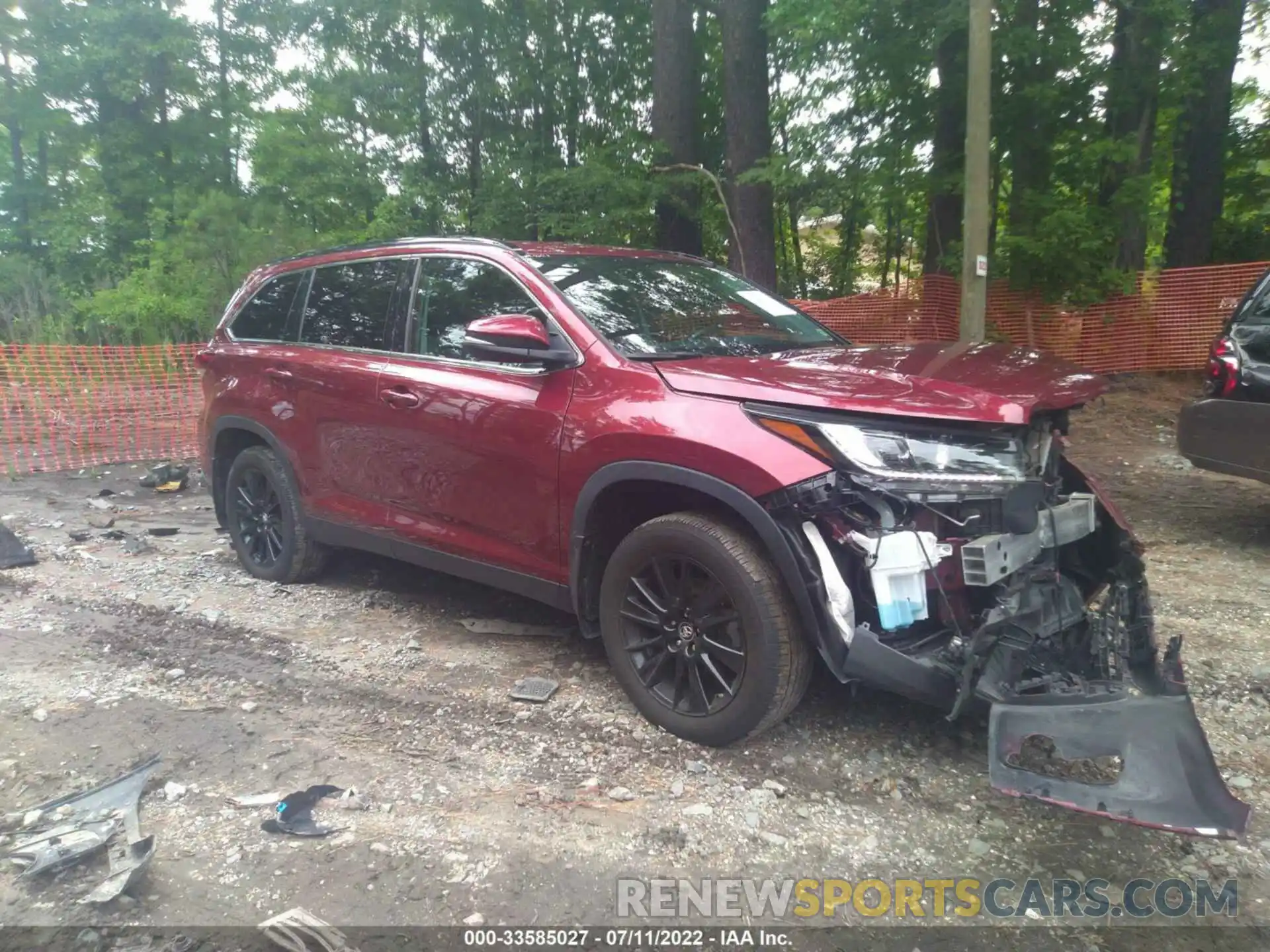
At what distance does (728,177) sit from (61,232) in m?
21.4

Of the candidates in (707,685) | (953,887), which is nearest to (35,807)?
(707,685)

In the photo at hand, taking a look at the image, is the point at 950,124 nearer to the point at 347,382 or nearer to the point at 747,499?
the point at 347,382

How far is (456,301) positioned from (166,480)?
5549mm

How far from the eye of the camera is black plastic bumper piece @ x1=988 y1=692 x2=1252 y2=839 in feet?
7.60

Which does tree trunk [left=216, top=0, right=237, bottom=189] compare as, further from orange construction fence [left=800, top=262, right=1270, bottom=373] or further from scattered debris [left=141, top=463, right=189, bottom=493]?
orange construction fence [left=800, top=262, right=1270, bottom=373]

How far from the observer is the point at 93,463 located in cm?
935

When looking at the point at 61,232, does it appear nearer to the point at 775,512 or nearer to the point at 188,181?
the point at 188,181

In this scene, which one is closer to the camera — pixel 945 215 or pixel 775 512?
pixel 775 512

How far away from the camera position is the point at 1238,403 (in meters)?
5.15

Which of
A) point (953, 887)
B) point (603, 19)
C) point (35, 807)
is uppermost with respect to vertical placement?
point (603, 19)

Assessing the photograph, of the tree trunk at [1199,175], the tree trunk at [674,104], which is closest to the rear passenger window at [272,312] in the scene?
the tree trunk at [674,104]

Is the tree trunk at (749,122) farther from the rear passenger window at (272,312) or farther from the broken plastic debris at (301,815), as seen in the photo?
the broken plastic debris at (301,815)

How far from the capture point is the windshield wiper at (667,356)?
11.4 ft

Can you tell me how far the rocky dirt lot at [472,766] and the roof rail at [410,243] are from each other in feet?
6.19
